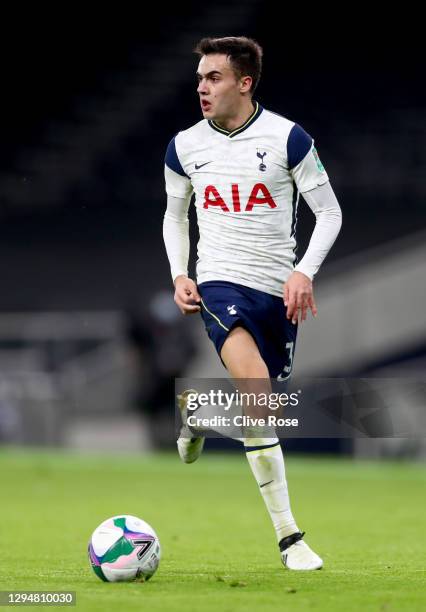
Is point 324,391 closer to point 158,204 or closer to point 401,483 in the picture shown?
point 401,483

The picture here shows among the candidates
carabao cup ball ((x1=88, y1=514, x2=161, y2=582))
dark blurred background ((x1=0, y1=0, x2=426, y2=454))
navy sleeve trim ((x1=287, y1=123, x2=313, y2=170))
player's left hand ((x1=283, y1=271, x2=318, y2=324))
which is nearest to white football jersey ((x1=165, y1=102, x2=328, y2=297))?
navy sleeve trim ((x1=287, y1=123, x2=313, y2=170))

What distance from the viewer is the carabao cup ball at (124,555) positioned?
16.2ft

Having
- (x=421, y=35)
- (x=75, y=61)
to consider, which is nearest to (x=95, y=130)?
(x=75, y=61)

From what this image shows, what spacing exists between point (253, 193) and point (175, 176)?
0.43 meters

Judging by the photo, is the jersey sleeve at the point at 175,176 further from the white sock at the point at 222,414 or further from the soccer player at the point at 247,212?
the white sock at the point at 222,414

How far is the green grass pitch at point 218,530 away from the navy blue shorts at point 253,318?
944 millimetres

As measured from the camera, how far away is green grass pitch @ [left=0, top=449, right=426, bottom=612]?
4.51 meters

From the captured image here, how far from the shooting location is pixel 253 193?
5605mm

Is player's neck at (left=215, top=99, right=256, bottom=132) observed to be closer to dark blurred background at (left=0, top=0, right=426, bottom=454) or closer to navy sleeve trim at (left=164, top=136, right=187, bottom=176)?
navy sleeve trim at (left=164, top=136, right=187, bottom=176)

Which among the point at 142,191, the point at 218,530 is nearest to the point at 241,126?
the point at 218,530

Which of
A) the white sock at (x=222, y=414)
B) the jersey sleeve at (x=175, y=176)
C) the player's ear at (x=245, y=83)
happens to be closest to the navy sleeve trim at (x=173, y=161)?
the jersey sleeve at (x=175, y=176)

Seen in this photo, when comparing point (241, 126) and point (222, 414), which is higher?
point (241, 126)

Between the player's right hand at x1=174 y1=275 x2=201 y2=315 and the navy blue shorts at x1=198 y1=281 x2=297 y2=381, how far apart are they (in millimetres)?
50

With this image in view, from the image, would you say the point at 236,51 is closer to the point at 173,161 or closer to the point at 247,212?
the point at 173,161
